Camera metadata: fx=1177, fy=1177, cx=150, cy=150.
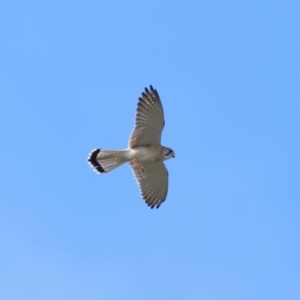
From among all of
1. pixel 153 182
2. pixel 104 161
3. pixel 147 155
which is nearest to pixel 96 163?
pixel 104 161

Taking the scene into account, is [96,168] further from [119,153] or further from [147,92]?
[147,92]

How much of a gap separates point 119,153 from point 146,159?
0.59 m

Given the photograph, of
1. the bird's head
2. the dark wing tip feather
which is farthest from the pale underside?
the dark wing tip feather

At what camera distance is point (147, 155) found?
80.3 feet

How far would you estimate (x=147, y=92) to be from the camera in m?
23.7

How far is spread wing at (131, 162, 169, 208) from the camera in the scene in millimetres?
25062

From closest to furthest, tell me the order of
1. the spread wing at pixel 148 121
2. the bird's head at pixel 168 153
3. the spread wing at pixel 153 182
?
the spread wing at pixel 148 121
the bird's head at pixel 168 153
the spread wing at pixel 153 182

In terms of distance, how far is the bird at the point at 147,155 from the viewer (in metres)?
23.8

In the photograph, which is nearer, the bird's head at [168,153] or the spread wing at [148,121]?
the spread wing at [148,121]

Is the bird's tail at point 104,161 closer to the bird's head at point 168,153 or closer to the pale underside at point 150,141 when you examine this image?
the pale underside at point 150,141

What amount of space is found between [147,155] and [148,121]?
2.81ft

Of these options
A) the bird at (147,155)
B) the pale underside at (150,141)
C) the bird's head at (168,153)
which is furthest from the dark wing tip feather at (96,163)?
the bird's head at (168,153)

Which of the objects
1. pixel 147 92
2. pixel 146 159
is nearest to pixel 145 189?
pixel 146 159

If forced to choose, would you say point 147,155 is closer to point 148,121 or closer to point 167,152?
point 167,152
